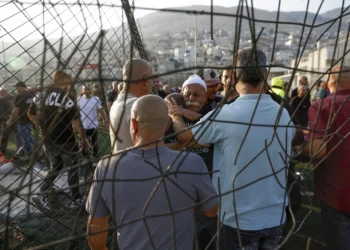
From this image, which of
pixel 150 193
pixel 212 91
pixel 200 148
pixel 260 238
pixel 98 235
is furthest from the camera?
pixel 212 91

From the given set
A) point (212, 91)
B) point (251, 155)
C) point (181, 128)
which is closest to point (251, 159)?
point (251, 155)

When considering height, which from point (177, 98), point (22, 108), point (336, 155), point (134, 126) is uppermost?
point (134, 126)

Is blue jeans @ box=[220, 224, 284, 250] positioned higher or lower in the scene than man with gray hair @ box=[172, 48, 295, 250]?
lower

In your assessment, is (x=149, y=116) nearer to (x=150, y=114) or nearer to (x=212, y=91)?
(x=150, y=114)

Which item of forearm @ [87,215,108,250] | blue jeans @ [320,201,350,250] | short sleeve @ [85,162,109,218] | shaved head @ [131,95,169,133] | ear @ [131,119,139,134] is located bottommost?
blue jeans @ [320,201,350,250]

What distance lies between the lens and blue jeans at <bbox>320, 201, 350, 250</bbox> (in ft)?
6.71

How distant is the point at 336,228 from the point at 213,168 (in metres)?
0.94

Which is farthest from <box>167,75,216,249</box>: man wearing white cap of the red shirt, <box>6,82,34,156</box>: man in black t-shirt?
<box>6,82,34,156</box>: man in black t-shirt

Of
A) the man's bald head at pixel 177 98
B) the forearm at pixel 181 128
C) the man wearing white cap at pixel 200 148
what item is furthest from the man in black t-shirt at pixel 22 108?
the man wearing white cap at pixel 200 148

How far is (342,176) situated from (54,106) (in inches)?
99.3

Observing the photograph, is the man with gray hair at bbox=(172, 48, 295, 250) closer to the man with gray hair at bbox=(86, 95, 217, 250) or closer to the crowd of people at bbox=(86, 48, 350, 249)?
the crowd of people at bbox=(86, 48, 350, 249)

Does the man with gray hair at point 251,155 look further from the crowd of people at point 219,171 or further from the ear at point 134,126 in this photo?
the ear at point 134,126

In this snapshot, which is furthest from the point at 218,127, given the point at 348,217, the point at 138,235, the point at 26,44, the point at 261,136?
the point at 26,44

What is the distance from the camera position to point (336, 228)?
2086 mm
